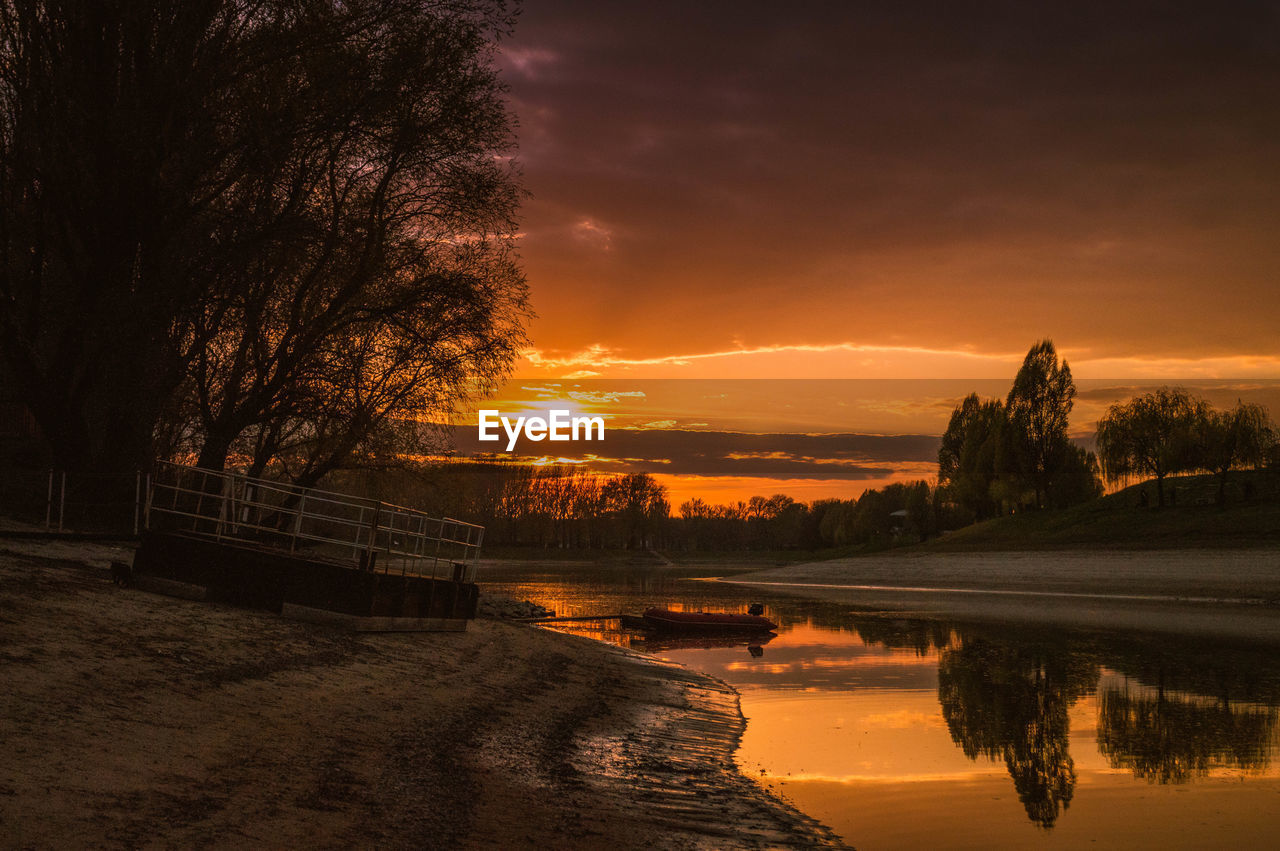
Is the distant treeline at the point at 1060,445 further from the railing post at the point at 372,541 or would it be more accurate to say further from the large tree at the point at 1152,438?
the railing post at the point at 372,541

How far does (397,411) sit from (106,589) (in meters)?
10.8

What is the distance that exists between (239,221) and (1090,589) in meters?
53.5

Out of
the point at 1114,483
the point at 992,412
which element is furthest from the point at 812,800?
the point at 992,412

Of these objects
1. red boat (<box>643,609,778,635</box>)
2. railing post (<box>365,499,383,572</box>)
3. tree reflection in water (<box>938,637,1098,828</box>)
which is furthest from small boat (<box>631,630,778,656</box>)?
railing post (<box>365,499,383,572</box>)

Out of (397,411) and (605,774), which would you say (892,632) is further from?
(605,774)

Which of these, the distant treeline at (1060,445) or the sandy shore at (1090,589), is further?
the distant treeline at (1060,445)

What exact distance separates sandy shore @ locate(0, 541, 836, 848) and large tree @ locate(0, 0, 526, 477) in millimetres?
5275

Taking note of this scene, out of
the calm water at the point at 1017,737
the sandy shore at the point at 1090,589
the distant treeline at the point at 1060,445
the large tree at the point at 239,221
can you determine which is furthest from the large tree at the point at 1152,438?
the large tree at the point at 239,221

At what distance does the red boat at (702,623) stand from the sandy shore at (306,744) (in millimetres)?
Answer: 18881

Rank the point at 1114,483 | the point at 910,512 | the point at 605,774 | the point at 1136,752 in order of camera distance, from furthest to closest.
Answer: the point at 910,512, the point at 1114,483, the point at 1136,752, the point at 605,774

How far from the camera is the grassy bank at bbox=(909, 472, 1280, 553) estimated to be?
62.5 m

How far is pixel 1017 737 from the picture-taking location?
1653 cm

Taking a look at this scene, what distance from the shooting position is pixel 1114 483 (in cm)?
8481

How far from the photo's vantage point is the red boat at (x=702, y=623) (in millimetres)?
36500
